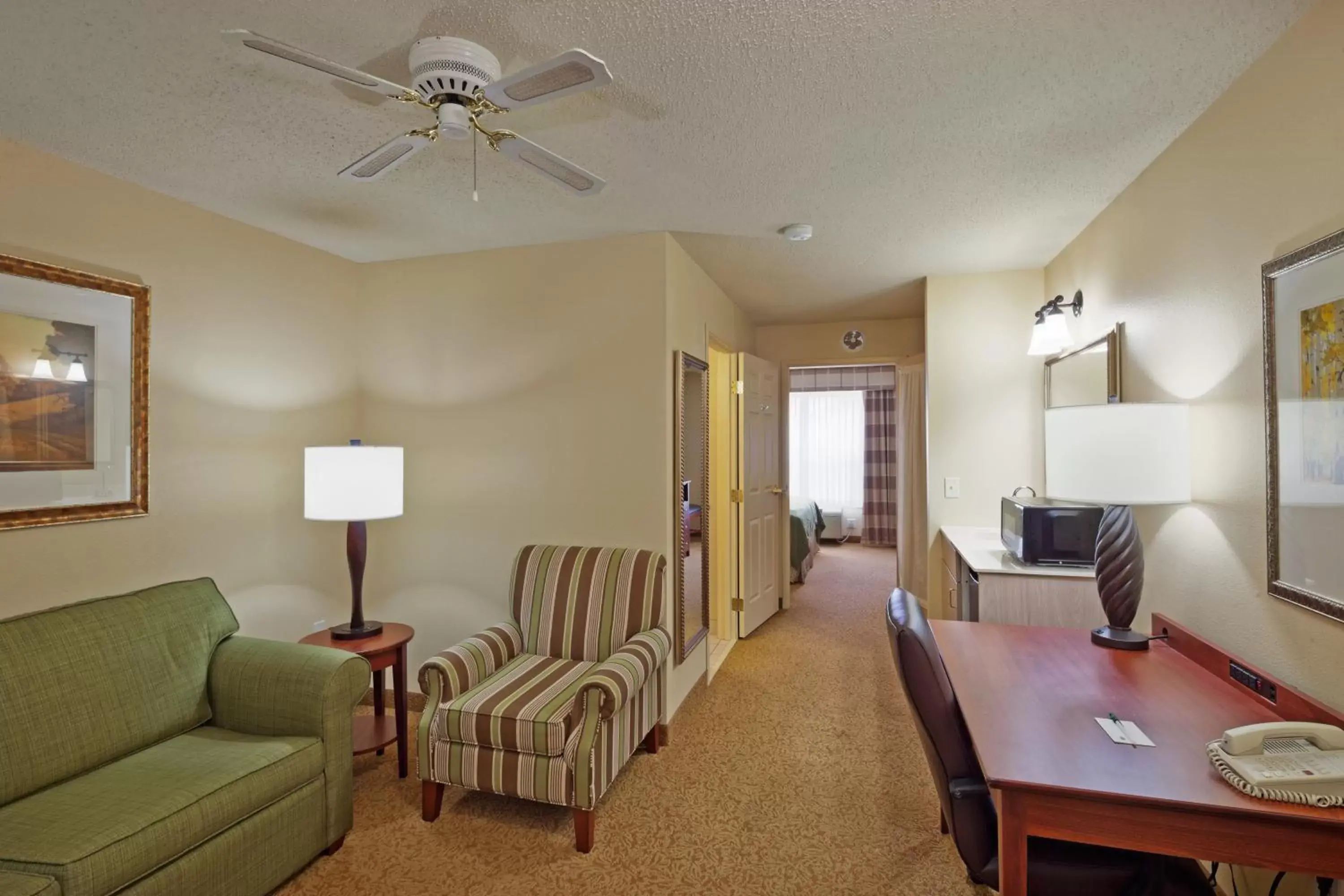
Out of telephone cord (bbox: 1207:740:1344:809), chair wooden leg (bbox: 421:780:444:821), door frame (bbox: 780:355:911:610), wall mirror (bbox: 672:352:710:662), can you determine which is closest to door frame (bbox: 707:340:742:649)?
wall mirror (bbox: 672:352:710:662)

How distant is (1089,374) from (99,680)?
396 cm

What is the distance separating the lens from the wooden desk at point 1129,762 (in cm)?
110

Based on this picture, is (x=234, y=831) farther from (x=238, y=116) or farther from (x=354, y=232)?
(x=354, y=232)

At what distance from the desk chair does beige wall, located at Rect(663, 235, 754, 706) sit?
1.57m

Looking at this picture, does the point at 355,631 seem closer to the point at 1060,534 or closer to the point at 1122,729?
the point at 1122,729

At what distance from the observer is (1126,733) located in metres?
1.37

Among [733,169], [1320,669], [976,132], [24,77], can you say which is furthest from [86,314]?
[1320,669]

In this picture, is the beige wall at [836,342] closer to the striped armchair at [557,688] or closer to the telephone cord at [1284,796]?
the striped armchair at [557,688]

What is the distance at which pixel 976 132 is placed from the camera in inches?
78.5

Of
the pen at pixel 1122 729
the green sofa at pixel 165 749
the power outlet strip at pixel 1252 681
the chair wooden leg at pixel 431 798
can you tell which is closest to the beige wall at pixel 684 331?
the chair wooden leg at pixel 431 798

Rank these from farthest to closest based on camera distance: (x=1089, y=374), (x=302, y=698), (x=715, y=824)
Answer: (x=1089, y=374), (x=715, y=824), (x=302, y=698)

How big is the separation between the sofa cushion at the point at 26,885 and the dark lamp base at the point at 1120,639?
286 centimetres

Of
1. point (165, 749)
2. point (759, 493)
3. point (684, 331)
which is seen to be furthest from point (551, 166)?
point (759, 493)

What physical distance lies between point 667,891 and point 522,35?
2.50 metres
